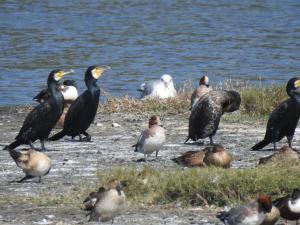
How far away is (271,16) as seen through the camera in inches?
1951

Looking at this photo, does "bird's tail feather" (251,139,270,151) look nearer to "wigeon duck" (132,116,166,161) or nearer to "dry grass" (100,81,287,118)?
"wigeon duck" (132,116,166,161)

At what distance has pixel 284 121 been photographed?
16.9 m

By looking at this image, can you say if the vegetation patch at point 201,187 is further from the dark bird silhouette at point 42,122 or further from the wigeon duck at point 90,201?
the dark bird silhouette at point 42,122

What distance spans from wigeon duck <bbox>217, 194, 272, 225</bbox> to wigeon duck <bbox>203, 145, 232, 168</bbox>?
10.5 feet

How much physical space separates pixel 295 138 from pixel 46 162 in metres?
5.18

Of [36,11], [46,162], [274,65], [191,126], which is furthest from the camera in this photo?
[36,11]

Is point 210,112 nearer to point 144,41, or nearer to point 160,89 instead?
point 160,89

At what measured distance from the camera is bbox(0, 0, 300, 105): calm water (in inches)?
1276

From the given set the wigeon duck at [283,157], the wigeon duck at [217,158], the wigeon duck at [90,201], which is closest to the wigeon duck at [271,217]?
the wigeon duck at [90,201]

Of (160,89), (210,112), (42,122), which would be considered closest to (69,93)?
(160,89)

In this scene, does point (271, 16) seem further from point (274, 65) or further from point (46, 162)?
point (46, 162)

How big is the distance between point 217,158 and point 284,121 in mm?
2765

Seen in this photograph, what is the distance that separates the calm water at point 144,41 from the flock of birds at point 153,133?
26.8 ft

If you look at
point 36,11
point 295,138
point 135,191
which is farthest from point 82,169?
point 36,11
